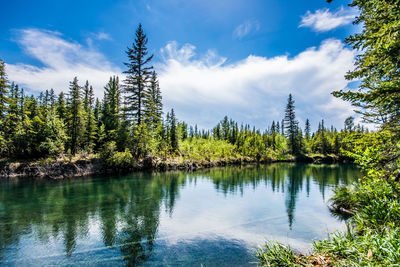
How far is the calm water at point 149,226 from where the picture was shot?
7358 millimetres

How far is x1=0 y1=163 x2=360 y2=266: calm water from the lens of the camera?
24.1 ft

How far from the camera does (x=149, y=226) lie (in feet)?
34.1

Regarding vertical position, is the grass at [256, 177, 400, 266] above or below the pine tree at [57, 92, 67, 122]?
below

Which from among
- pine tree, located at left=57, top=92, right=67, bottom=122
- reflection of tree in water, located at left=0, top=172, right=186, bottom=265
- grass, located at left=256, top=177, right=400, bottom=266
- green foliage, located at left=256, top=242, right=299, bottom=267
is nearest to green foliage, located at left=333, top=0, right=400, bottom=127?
grass, located at left=256, top=177, right=400, bottom=266

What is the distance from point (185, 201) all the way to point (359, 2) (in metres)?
15.4

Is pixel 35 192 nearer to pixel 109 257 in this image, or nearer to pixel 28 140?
pixel 109 257

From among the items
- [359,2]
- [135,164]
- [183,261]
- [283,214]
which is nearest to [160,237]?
[183,261]

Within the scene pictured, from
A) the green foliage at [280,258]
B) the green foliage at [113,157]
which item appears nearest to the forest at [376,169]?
the green foliage at [280,258]

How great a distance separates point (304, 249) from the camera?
795cm

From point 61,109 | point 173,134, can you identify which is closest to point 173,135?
point 173,134

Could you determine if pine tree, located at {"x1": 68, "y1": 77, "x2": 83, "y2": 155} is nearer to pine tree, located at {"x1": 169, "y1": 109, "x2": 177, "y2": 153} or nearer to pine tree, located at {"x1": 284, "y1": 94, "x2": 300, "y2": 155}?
pine tree, located at {"x1": 169, "y1": 109, "x2": 177, "y2": 153}

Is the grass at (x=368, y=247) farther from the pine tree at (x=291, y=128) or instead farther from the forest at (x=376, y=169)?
the pine tree at (x=291, y=128)

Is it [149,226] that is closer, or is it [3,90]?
[149,226]

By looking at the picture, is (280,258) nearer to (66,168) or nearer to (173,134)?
(66,168)
